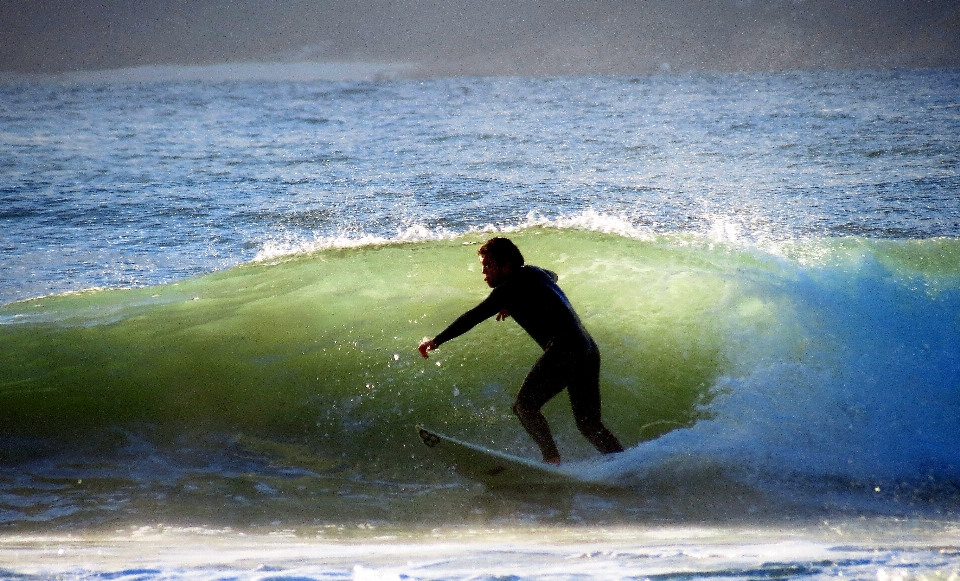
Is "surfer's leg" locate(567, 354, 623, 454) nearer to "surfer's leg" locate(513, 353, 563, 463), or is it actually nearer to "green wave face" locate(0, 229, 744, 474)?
"surfer's leg" locate(513, 353, 563, 463)

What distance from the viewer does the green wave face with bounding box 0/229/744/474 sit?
22.7 ft

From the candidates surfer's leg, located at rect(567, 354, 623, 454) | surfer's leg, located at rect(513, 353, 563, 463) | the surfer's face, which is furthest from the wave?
the surfer's face

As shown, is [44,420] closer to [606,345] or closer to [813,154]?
[606,345]

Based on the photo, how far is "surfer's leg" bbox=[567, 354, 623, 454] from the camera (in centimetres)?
542

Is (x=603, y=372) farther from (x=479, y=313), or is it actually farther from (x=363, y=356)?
(x=479, y=313)

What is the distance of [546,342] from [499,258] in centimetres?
68

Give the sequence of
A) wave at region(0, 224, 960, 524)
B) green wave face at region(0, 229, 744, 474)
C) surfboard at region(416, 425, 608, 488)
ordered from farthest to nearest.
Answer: green wave face at region(0, 229, 744, 474) < wave at region(0, 224, 960, 524) < surfboard at region(416, 425, 608, 488)

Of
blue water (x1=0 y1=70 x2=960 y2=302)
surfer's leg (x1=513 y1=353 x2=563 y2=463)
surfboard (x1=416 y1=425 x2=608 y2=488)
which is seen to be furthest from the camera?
blue water (x1=0 y1=70 x2=960 y2=302)

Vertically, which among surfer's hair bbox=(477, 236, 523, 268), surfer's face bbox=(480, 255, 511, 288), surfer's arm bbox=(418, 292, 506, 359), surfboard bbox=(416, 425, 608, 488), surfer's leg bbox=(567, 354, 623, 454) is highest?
surfer's hair bbox=(477, 236, 523, 268)

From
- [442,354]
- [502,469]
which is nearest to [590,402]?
[502,469]

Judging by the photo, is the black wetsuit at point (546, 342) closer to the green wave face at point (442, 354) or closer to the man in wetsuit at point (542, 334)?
the man in wetsuit at point (542, 334)

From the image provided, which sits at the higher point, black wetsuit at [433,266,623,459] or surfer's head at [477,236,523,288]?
surfer's head at [477,236,523,288]

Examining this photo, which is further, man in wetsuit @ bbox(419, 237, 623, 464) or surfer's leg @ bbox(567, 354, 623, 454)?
surfer's leg @ bbox(567, 354, 623, 454)

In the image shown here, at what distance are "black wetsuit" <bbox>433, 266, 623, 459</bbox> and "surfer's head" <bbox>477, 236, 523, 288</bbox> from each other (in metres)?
0.06
